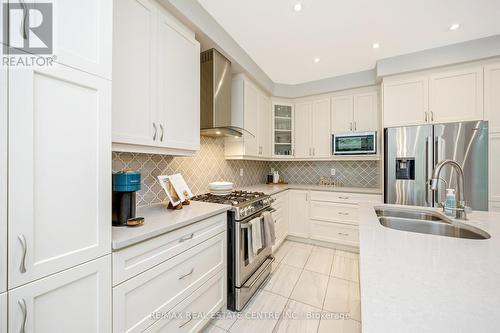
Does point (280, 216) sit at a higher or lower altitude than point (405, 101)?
lower

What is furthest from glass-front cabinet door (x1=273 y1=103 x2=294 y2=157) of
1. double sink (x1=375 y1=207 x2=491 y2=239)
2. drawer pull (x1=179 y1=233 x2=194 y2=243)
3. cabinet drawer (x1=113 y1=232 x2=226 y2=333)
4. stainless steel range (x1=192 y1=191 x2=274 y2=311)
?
drawer pull (x1=179 y1=233 x2=194 y2=243)

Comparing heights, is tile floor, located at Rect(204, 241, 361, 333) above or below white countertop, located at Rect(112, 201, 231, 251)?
below

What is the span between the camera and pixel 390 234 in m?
1.04

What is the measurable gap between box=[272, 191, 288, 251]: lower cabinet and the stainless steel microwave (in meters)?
1.10

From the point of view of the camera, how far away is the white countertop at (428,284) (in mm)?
466

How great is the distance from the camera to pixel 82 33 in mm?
867

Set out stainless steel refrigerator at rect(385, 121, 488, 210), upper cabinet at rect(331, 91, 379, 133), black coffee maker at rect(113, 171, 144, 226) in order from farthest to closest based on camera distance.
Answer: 1. upper cabinet at rect(331, 91, 379, 133)
2. stainless steel refrigerator at rect(385, 121, 488, 210)
3. black coffee maker at rect(113, 171, 144, 226)

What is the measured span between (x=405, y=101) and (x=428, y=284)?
272cm

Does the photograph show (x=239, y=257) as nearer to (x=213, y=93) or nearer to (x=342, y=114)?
(x=213, y=93)

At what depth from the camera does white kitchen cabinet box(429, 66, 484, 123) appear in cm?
226

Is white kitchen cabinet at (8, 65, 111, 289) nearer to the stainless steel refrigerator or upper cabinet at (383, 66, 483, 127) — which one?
the stainless steel refrigerator

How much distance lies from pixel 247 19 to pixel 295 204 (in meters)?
2.57

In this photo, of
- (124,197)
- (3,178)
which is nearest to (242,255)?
(124,197)

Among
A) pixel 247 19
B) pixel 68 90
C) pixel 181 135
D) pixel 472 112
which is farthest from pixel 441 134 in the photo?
pixel 68 90
